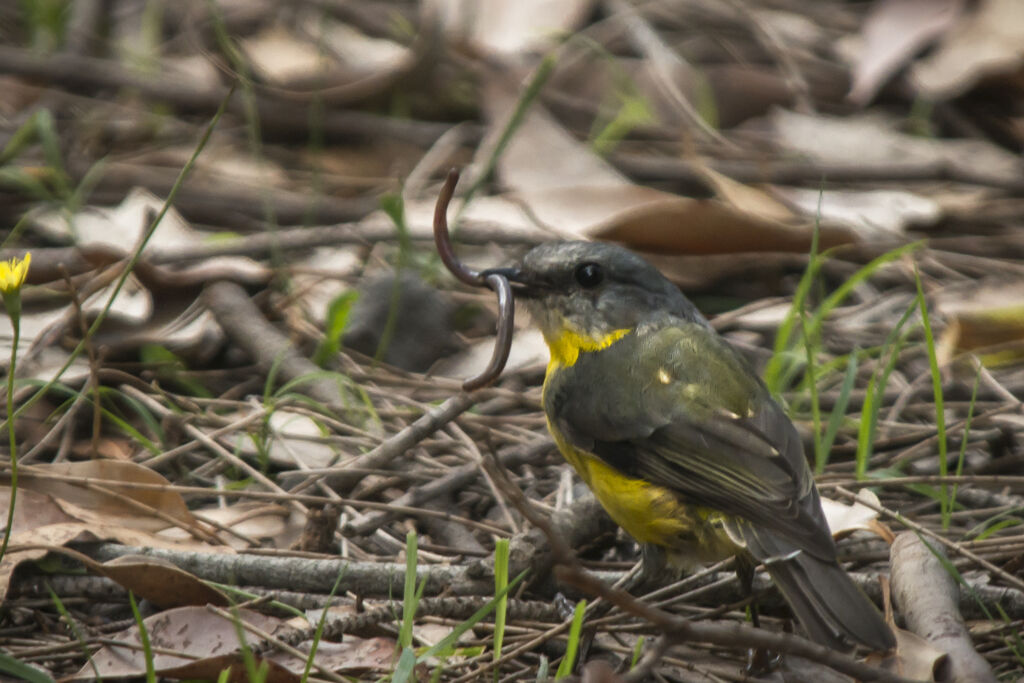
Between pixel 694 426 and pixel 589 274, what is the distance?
0.77 metres

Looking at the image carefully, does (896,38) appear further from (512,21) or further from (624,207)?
(624,207)

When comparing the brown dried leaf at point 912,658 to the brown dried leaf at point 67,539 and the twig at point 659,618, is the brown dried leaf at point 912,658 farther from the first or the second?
the brown dried leaf at point 67,539

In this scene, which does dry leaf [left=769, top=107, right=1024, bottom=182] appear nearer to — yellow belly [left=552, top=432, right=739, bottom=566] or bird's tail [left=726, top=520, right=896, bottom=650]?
yellow belly [left=552, top=432, right=739, bottom=566]

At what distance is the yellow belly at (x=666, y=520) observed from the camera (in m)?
3.41

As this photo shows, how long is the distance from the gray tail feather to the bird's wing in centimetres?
5

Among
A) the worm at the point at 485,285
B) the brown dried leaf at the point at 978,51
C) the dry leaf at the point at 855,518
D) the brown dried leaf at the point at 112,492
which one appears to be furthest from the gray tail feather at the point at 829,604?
the brown dried leaf at the point at 978,51

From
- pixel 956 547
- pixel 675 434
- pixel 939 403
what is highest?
pixel 939 403

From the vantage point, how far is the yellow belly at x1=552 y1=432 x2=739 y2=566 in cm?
341

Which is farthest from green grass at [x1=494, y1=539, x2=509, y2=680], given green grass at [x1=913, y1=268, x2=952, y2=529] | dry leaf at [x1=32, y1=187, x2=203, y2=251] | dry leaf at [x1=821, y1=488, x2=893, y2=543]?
dry leaf at [x1=32, y1=187, x2=203, y2=251]

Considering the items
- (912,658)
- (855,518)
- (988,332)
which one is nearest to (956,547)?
(855,518)

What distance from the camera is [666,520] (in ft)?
11.2

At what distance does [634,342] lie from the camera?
396cm

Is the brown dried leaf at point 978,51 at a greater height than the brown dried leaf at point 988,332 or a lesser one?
greater

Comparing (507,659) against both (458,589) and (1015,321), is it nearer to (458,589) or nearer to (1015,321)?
(458,589)
